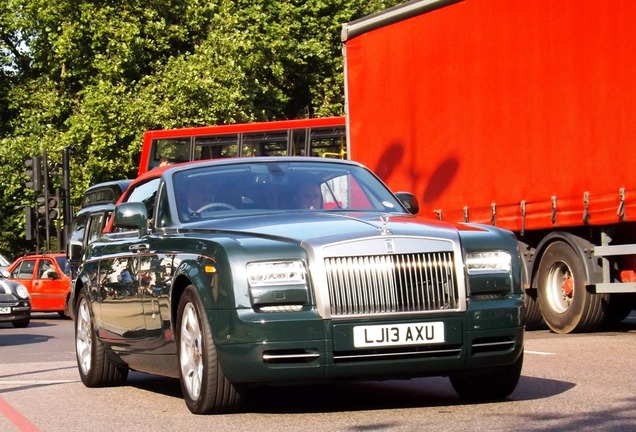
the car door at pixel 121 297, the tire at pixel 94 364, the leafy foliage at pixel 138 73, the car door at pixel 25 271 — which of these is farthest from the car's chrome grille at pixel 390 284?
the leafy foliage at pixel 138 73

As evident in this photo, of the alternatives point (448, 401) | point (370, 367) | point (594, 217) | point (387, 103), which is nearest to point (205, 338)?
point (370, 367)

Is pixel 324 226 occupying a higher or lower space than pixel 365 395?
higher

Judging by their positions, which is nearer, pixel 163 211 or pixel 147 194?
pixel 163 211

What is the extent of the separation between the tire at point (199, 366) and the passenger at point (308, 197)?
45.5 inches

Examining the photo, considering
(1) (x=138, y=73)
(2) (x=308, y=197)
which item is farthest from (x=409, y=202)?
(1) (x=138, y=73)

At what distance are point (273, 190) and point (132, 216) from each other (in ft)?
3.24

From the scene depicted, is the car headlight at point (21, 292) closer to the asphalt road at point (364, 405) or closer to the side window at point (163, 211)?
the asphalt road at point (364, 405)

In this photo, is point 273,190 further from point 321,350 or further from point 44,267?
point 44,267

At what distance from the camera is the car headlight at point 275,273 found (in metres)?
8.09

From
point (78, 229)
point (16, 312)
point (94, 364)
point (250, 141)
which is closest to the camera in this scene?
point (94, 364)

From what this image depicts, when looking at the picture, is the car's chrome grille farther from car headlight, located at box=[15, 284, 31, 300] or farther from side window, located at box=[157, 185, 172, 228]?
car headlight, located at box=[15, 284, 31, 300]

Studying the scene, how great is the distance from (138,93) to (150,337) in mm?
37522

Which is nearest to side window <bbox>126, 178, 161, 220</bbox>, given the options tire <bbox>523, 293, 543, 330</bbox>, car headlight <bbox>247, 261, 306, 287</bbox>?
car headlight <bbox>247, 261, 306, 287</bbox>

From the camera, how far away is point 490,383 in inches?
348
